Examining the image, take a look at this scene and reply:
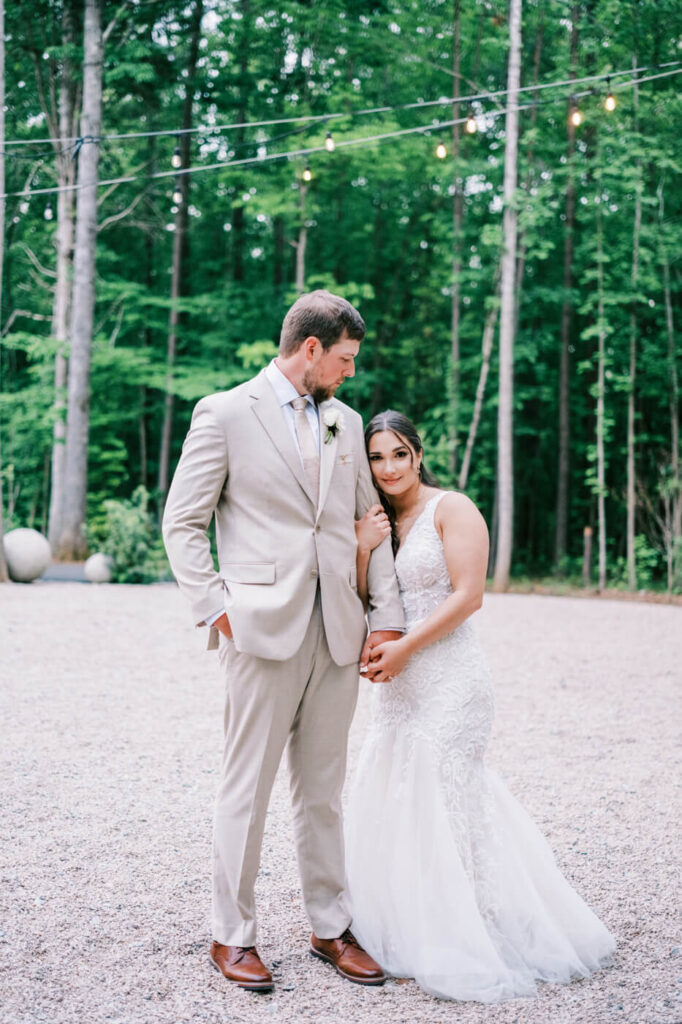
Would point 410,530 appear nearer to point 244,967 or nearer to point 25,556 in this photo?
point 244,967

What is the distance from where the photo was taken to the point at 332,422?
277 cm

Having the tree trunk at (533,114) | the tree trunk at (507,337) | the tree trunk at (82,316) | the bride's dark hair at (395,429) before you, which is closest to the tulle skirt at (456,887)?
the bride's dark hair at (395,429)

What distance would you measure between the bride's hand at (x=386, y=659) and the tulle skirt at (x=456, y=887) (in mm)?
251

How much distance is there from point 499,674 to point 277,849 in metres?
4.16

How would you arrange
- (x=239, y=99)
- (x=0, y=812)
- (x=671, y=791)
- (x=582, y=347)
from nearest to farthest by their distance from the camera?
(x=0, y=812)
(x=671, y=791)
(x=239, y=99)
(x=582, y=347)

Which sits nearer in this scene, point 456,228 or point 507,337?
point 507,337

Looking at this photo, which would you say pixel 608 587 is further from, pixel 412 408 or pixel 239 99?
pixel 239 99

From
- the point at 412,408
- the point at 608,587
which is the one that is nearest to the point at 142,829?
the point at 608,587

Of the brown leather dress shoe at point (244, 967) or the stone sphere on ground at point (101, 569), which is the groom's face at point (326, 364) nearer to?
the brown leather dress shoe at point (244, 967)

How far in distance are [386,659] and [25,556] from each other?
10839 millimetres

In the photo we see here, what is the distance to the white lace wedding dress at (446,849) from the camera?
108 inches

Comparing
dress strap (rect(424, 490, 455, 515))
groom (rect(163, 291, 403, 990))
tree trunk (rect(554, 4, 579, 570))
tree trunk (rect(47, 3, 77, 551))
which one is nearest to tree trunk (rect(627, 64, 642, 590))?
tree trunk (rect(554, 4, 579, 570))

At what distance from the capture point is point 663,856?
386 centimetres

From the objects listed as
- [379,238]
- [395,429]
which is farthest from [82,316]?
[395,429]
